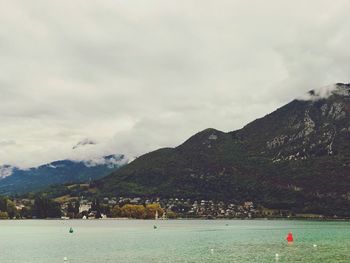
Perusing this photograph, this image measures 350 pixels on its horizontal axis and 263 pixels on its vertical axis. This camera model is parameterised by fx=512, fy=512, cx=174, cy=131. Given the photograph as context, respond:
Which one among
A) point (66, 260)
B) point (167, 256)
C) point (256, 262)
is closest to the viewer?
point (256, 262)

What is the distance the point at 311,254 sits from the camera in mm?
92938

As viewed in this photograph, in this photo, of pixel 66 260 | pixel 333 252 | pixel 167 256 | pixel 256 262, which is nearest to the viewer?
pixel 256 262

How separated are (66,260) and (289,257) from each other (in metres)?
37.4

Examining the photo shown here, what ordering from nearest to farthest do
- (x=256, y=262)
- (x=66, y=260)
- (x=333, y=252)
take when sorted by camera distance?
1. (x=256, y=262)
2. (x=66, y=260)
3. (x=333, y=252)

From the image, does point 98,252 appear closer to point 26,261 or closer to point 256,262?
point 26,261

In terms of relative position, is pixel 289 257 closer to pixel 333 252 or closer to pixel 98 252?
pixel 333 252

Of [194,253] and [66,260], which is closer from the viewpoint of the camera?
[66,260]

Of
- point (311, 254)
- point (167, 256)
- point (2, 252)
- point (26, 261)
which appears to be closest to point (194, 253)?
point (167, 256)

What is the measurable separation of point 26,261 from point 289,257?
44294 millimetres

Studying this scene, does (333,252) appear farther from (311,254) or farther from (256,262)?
(256,262)

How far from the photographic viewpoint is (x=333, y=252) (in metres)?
95.8

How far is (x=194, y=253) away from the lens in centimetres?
9625

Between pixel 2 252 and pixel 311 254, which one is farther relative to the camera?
pixel 2 252

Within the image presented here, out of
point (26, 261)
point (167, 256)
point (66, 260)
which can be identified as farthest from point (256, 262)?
point (26, 261)
